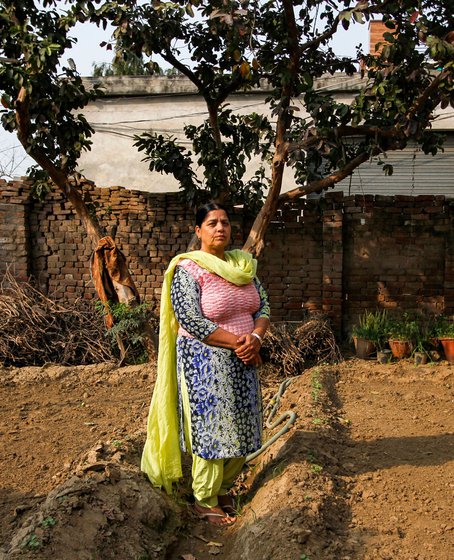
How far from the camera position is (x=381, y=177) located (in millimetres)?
11266

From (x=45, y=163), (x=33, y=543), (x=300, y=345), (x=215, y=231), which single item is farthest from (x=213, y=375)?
(x=45, y=163)

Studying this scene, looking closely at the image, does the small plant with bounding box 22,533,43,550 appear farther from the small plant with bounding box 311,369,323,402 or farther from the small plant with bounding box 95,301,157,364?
the small plant with bounding box 95,301,157,364

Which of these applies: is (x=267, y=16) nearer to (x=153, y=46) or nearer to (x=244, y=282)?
(x=153, y=46)

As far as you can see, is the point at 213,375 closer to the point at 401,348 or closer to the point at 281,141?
the point at 281,141

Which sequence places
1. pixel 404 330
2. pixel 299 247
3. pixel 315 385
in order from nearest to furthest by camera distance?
pixel 315 385
pixel 404 330
pixel 299 247

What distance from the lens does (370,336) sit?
847 cm

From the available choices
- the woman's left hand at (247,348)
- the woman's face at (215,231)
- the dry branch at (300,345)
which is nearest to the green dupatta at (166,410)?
the woman's face at (215,231)

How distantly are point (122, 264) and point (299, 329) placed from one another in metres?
2.29

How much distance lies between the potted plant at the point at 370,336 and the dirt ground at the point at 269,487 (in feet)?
4.75

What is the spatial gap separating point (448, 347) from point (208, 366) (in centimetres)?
510

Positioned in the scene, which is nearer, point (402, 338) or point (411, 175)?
point (402, 338)

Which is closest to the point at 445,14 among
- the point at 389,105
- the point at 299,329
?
the point at 389,105

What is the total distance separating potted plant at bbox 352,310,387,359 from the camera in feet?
27.7

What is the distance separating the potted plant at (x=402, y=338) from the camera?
8227 mm
